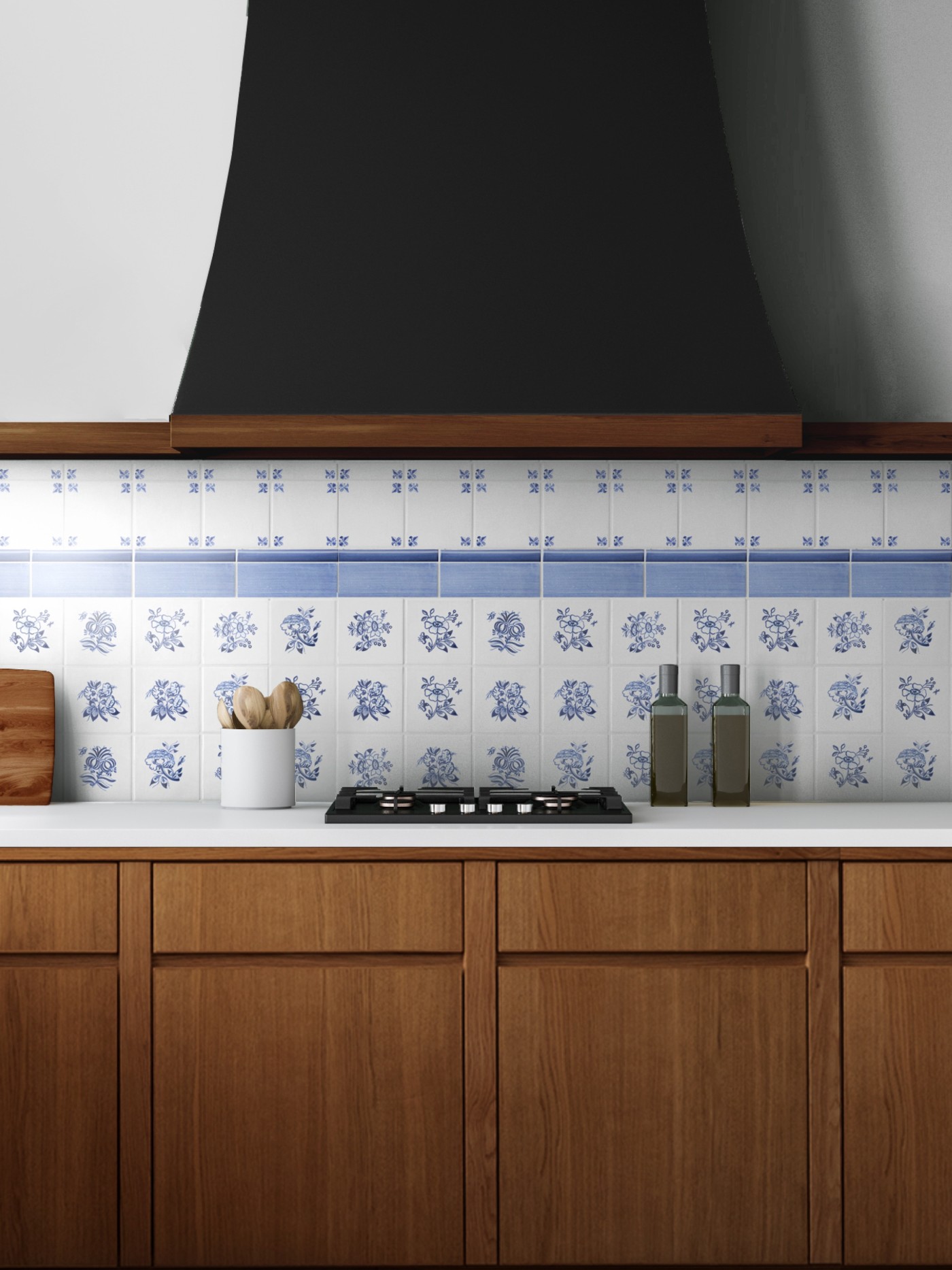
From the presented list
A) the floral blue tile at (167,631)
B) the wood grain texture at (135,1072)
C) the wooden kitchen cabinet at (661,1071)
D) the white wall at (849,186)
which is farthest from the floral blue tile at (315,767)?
the white wall at (849,186)

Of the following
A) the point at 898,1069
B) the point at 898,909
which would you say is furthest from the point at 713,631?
the point at 898,1069

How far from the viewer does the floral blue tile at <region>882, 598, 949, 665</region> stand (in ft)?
8.25

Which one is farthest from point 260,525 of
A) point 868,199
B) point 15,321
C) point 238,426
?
point 868,199

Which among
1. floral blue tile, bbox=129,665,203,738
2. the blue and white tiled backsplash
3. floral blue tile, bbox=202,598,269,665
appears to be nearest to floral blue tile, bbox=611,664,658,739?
the blue and white tiled backsplash

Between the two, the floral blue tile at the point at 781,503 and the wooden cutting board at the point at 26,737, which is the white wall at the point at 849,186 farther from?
the wooden cutting board at the point at 26,737

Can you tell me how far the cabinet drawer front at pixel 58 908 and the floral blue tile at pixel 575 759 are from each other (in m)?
1.00

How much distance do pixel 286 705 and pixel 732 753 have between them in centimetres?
97

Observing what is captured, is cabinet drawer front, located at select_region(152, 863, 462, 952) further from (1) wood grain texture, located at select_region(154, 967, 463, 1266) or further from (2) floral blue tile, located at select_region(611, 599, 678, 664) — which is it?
(2) floral blue tile, located at select_region(611, 599, 678, 664)

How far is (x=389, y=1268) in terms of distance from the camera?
1.96 meters

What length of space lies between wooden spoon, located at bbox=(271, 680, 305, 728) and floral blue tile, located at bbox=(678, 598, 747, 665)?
2.92 feet

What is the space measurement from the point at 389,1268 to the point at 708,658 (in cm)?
141

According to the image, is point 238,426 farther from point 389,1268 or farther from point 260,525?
point 389,1268

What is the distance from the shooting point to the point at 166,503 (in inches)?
98.7

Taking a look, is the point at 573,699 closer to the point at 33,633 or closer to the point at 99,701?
the point at 99,701
